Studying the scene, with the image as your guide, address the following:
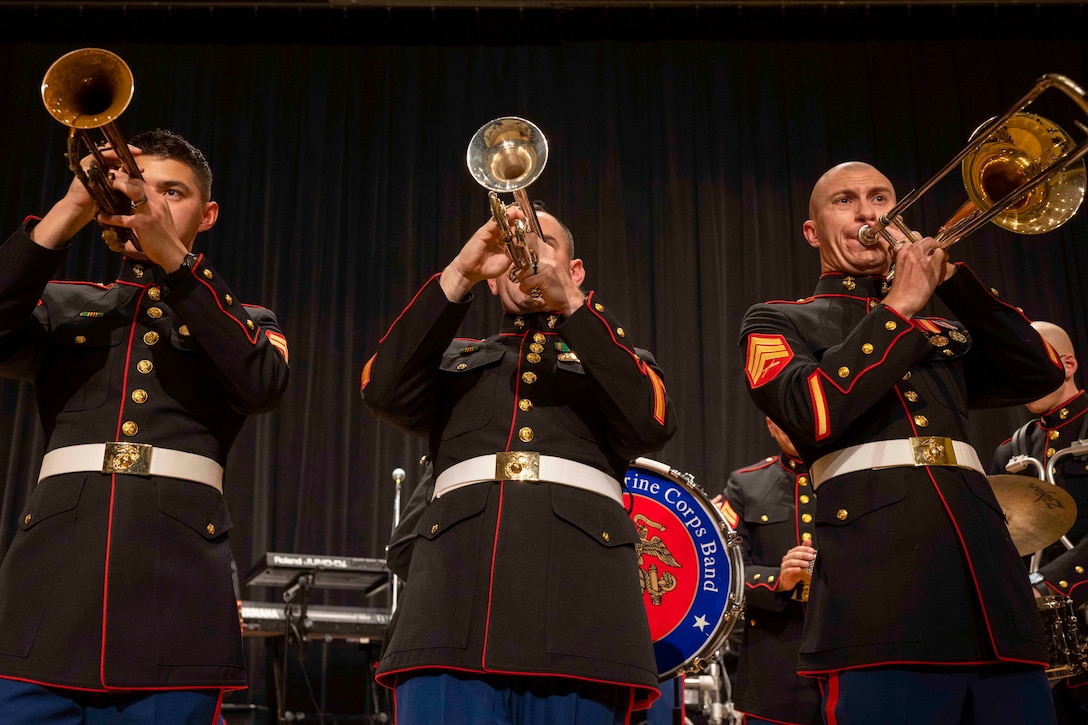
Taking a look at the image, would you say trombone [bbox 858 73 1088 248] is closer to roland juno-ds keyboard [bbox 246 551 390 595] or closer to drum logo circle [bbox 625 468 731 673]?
drum logo circle [bbox 625 468 731 673]

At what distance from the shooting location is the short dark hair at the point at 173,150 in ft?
7.79

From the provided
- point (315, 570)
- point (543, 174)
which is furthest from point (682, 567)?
point (543, 174)

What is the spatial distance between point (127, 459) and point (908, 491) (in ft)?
5.02

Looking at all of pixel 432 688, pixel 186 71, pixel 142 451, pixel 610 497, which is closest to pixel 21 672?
pixel 142 451

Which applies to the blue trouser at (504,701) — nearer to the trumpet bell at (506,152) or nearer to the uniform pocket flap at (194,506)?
the uniform pocket flap at (194,506)

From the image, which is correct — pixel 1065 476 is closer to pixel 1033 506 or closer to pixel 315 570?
pixel 1033 506

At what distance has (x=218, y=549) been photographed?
6.82ft

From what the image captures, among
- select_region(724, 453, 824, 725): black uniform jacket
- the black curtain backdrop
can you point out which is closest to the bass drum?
select_region(724, 453, 824, 725): black uniform jacket

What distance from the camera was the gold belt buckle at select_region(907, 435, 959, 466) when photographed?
215cm

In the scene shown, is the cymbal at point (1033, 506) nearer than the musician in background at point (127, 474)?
No

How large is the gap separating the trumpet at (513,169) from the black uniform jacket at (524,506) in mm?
182

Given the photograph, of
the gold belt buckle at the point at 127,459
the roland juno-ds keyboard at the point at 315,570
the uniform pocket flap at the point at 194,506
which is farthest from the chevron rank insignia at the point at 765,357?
the roland juno-ds keyboard at the point at 315,570

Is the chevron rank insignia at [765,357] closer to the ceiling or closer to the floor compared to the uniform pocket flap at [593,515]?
closer to the ceiling

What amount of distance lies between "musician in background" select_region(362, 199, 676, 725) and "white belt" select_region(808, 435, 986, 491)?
1.28 ft
